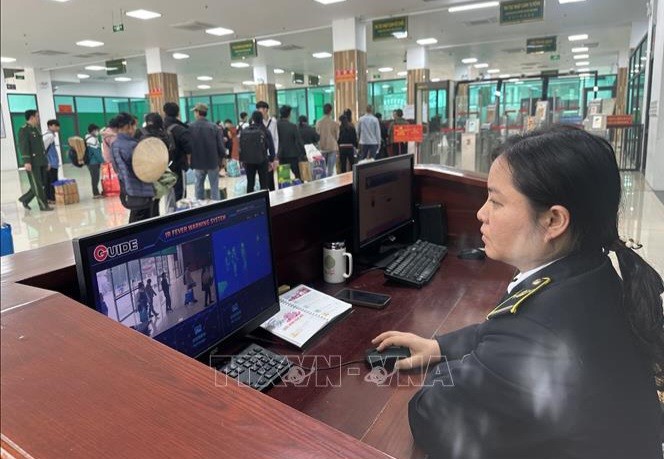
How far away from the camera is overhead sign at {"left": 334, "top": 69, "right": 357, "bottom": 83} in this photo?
396 inches

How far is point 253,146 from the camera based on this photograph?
698 cm

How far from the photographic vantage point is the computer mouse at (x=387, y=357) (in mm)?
1235

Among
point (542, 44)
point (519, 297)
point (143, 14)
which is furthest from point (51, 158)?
point (542, 44)

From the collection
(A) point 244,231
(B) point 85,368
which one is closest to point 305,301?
(A) point 244,231

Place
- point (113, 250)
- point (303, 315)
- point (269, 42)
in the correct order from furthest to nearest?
1. point (269, 42)
2. point (303, 315)
3. point (113, 250)

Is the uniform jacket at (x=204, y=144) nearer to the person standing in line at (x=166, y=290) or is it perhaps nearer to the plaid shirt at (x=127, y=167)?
the plaid shirt at (x=127, y=167)

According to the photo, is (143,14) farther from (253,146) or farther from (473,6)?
(473,6)

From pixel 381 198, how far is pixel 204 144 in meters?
4.75

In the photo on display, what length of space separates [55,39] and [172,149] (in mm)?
7987

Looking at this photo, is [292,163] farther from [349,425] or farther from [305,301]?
[349,425]

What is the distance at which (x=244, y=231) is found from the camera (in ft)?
4.14

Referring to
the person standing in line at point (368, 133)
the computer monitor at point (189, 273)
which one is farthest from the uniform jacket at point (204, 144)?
the computer monitor at point (189, 273)

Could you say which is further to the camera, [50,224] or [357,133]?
[357,133]

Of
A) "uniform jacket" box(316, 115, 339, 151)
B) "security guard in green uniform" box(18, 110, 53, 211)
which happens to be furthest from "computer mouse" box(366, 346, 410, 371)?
"uniform jacket" box(316, 115, 339, 151)
